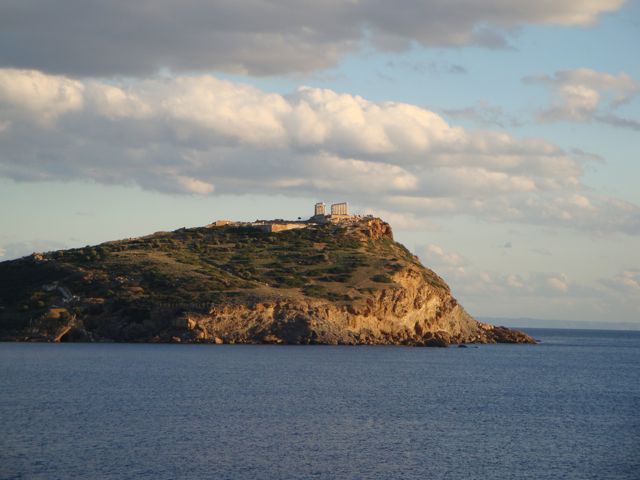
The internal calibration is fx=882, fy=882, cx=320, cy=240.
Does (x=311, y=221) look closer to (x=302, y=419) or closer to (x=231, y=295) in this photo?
(x=231, y=295)

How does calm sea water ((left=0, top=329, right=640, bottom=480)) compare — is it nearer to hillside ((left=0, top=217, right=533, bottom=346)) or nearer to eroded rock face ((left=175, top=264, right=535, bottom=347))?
hillside ((left=0, top=217, right=533, bottom=346))

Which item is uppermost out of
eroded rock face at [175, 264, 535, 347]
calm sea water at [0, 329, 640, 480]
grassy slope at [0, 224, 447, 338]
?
grassy slope at [0, 224, 447, 338]

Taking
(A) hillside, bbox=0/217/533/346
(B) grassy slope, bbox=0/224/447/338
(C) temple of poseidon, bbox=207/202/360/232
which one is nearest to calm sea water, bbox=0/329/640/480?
(A) hillside, bbox=0/217/533/346

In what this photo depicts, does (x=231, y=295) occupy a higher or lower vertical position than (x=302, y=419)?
higher

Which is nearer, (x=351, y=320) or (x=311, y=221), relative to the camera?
(x=351, y=320)

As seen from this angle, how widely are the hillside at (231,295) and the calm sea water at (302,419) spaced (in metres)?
21.1

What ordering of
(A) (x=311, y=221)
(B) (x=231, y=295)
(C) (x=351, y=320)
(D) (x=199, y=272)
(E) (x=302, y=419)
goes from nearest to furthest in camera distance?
(E) (x=302, y=419), (B) (x=231, y=295), (C) (x=351, y=320), (D) (x=199, y=272), (A) (x=311, y=221)

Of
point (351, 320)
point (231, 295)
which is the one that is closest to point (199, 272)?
point (231, 295)

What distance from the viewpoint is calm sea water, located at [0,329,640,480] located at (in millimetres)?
39281

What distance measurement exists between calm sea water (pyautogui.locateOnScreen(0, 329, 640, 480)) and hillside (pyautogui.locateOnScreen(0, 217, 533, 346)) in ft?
69.2

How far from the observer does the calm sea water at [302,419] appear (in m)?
39.3

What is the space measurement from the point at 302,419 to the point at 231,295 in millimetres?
66413

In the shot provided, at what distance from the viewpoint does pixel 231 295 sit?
11844 cm

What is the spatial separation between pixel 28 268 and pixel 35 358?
51.4m
